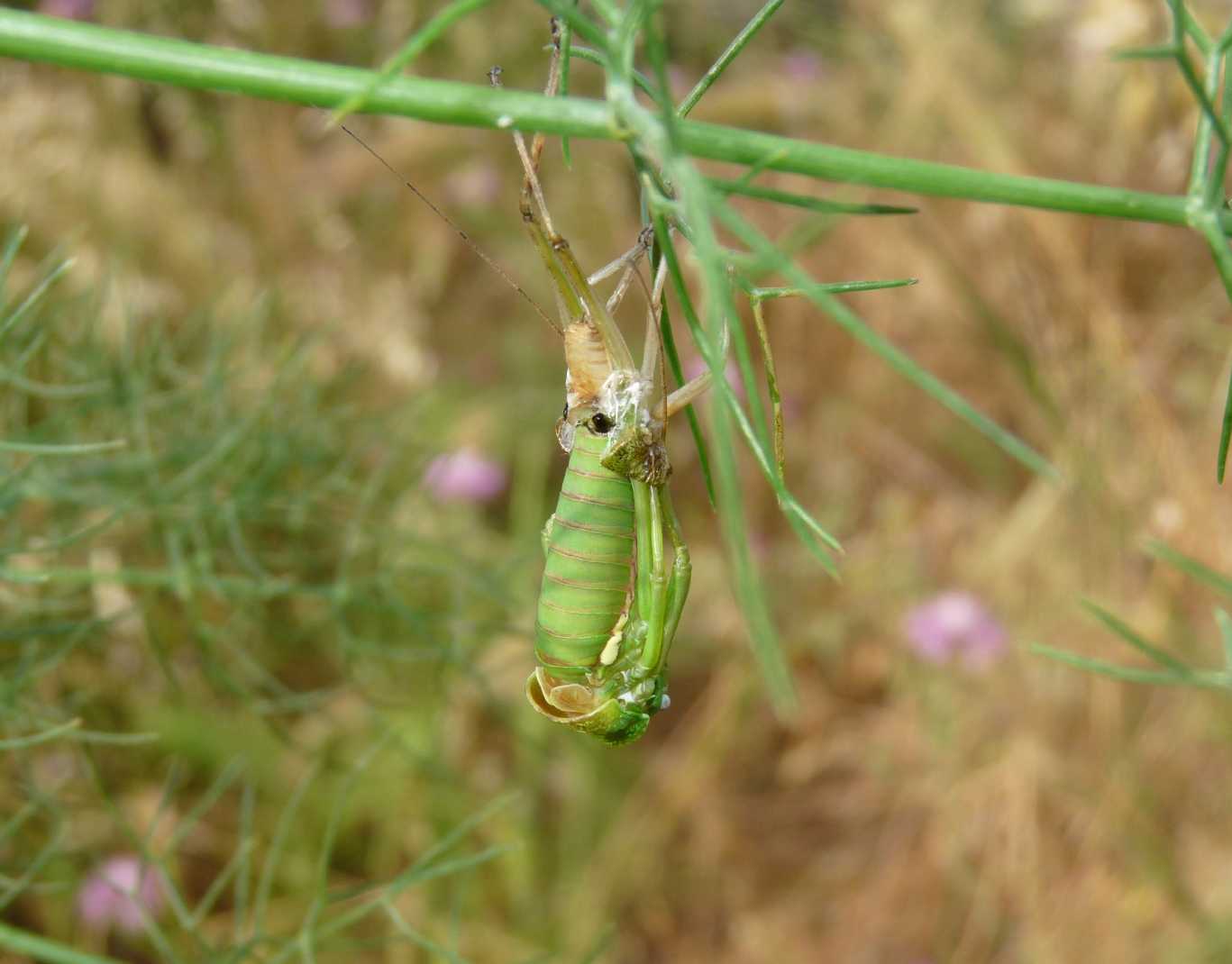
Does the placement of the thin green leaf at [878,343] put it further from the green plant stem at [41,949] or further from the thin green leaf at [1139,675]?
the green plant stem at [41,949]

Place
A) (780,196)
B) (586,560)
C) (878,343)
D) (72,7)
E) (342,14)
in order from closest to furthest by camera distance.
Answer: (878,343)
(780,196)
(586,560)
(72,7)
(342,14)

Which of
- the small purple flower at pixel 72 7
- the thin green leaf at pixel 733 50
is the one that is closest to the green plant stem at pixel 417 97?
the thin green leaf at pixel 733 50

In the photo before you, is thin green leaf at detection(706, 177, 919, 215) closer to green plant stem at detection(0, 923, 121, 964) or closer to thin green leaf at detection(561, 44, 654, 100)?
thin green leaf at detection(561, 44, 654, 100)

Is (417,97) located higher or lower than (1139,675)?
higher

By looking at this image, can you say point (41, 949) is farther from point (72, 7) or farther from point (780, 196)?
point (72, 7)

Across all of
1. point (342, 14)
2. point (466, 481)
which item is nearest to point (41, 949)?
point (466, 481)

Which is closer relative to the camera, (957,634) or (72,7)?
(957,634)

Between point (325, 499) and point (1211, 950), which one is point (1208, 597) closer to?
point (1211, 950)
